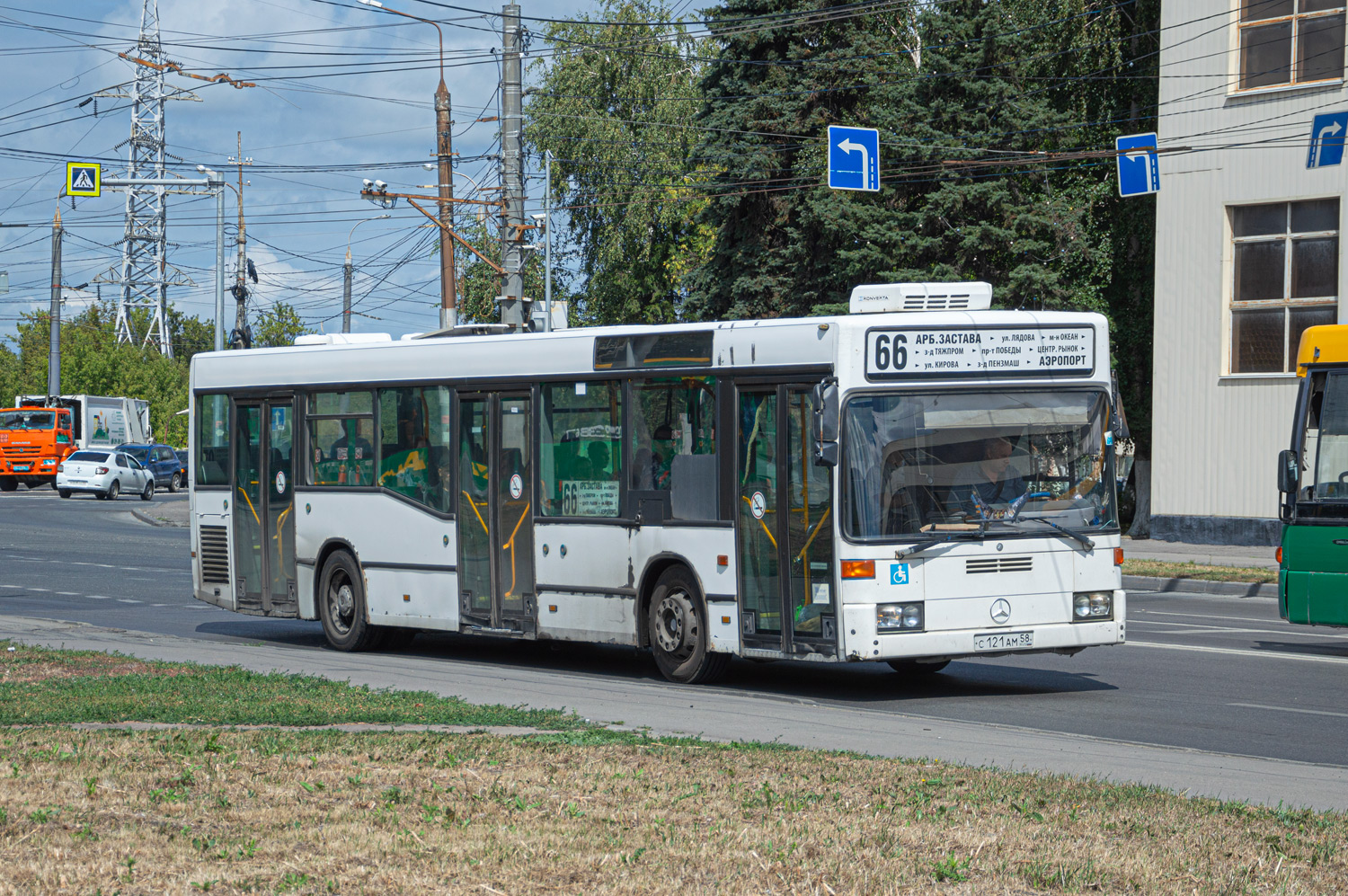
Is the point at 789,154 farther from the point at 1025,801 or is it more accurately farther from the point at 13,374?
the point at 13,374

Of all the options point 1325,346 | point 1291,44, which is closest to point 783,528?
point 1325,346

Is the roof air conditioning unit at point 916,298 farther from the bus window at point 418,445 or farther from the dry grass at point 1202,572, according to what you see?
the dry grass at point 1202,572

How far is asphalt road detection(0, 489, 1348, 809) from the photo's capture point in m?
9.60

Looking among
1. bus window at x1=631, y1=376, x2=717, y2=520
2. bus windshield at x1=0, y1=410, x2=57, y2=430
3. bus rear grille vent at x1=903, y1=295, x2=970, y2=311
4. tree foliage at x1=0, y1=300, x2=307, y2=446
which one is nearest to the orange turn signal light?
bus window at x1=631, y1=376, x2=717, y2=520

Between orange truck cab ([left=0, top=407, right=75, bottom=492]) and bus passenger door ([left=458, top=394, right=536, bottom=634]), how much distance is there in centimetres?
4843

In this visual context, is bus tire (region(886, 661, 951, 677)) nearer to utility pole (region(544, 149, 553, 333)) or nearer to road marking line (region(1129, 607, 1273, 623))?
road marking line (region(1129, 607, 1273, 623))

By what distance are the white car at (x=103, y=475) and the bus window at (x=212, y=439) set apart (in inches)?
1458

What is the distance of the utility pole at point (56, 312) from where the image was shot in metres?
64.1

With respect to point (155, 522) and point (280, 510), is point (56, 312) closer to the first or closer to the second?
point (155, 522)

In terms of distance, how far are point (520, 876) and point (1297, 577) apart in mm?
10926

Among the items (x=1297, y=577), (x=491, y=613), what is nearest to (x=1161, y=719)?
(x=1297, y=577)

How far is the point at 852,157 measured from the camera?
25.6 metres

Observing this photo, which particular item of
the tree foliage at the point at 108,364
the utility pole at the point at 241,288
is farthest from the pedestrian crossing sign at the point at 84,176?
the tree foliage at the point at 108,364

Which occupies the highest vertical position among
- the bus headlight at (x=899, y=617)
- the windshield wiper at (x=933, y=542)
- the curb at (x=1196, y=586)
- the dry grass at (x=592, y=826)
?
the windshield wiper at (x=933, y=542)
